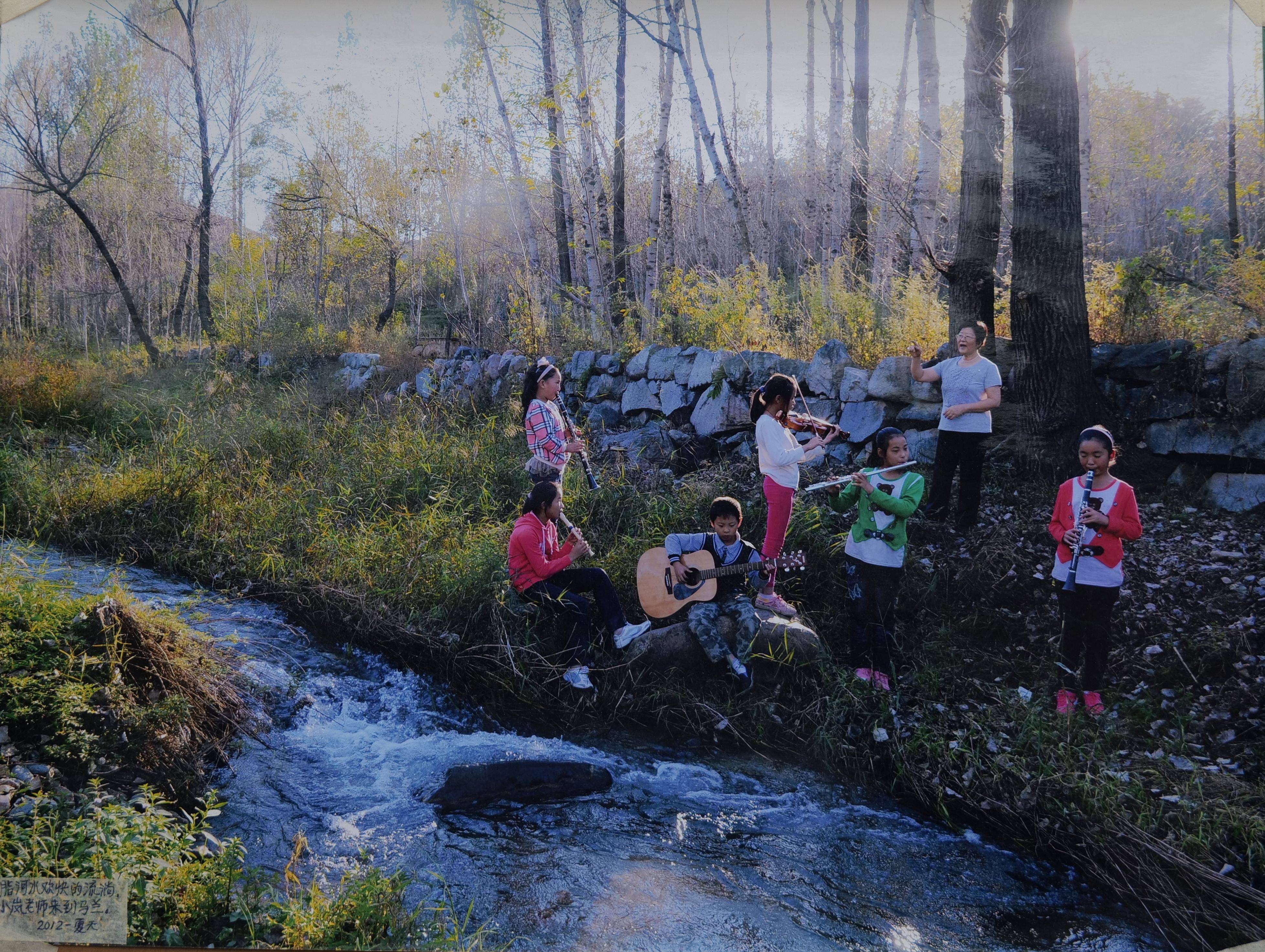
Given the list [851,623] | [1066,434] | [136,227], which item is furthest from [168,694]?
[136,227]

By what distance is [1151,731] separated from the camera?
3230 mm

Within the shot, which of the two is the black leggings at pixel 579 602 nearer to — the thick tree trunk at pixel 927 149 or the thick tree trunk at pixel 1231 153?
the thick tree trunk at pixel 927 149

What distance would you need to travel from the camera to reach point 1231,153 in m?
3.98

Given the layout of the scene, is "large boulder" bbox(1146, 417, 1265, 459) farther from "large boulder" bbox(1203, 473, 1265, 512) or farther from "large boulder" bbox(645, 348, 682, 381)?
"large boulder" bbox(645, 348, 682, 381)

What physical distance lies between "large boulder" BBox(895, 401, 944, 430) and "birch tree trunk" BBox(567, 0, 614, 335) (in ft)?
12.2

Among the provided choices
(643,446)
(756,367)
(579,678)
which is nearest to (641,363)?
(643,446)

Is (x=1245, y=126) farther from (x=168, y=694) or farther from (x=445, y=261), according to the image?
(x=445, y=261)

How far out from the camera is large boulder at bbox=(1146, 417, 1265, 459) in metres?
3.92

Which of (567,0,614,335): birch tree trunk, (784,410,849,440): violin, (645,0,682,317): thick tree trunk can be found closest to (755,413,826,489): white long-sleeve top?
(784,410,849,440): violin

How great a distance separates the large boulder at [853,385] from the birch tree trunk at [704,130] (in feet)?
8.18

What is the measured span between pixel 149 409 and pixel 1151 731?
27.8 ft

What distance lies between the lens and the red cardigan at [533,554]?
13.6 ft

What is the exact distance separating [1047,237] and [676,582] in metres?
2.86

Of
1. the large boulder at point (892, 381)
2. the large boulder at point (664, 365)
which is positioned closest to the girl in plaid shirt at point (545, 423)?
the large boulder at point (664, 365)
